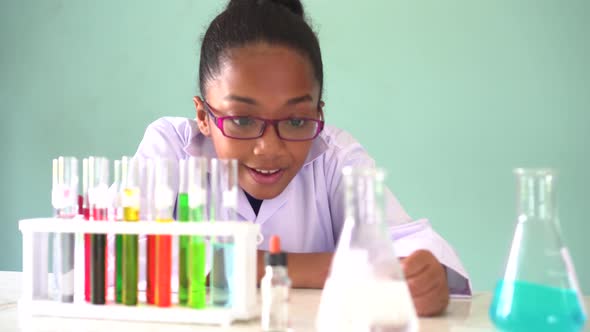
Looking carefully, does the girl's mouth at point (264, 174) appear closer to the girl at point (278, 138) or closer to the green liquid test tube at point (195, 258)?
the girl at point (278, 138)

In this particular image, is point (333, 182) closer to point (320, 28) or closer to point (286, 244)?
point (286, 244)

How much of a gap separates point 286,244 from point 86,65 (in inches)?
73.5

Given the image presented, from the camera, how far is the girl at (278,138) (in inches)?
55.9

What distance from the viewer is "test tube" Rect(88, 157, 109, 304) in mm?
1042

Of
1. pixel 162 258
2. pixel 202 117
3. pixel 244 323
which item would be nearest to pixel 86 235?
pixel 162 258

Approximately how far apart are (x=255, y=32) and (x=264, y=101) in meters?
0.20

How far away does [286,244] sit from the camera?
173 cm

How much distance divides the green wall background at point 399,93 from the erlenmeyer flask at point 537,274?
5.81 feet

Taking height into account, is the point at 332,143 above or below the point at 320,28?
below

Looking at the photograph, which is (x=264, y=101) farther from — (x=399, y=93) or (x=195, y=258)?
(x=399, y=93)

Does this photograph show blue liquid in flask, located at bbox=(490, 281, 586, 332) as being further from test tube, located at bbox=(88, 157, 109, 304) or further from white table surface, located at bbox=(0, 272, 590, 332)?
test tube, located at bbox=(88, 157, 109, 304)

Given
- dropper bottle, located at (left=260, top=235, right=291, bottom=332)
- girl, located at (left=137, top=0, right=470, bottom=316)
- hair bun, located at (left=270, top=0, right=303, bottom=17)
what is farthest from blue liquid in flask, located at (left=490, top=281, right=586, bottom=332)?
hair bun, located at (left=270, top=0, right=303, bottom=17)

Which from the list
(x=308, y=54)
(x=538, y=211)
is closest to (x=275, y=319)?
(x=538, y=211)

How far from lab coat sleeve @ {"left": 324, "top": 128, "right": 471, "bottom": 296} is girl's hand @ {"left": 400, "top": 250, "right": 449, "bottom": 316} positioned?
0.34ft
